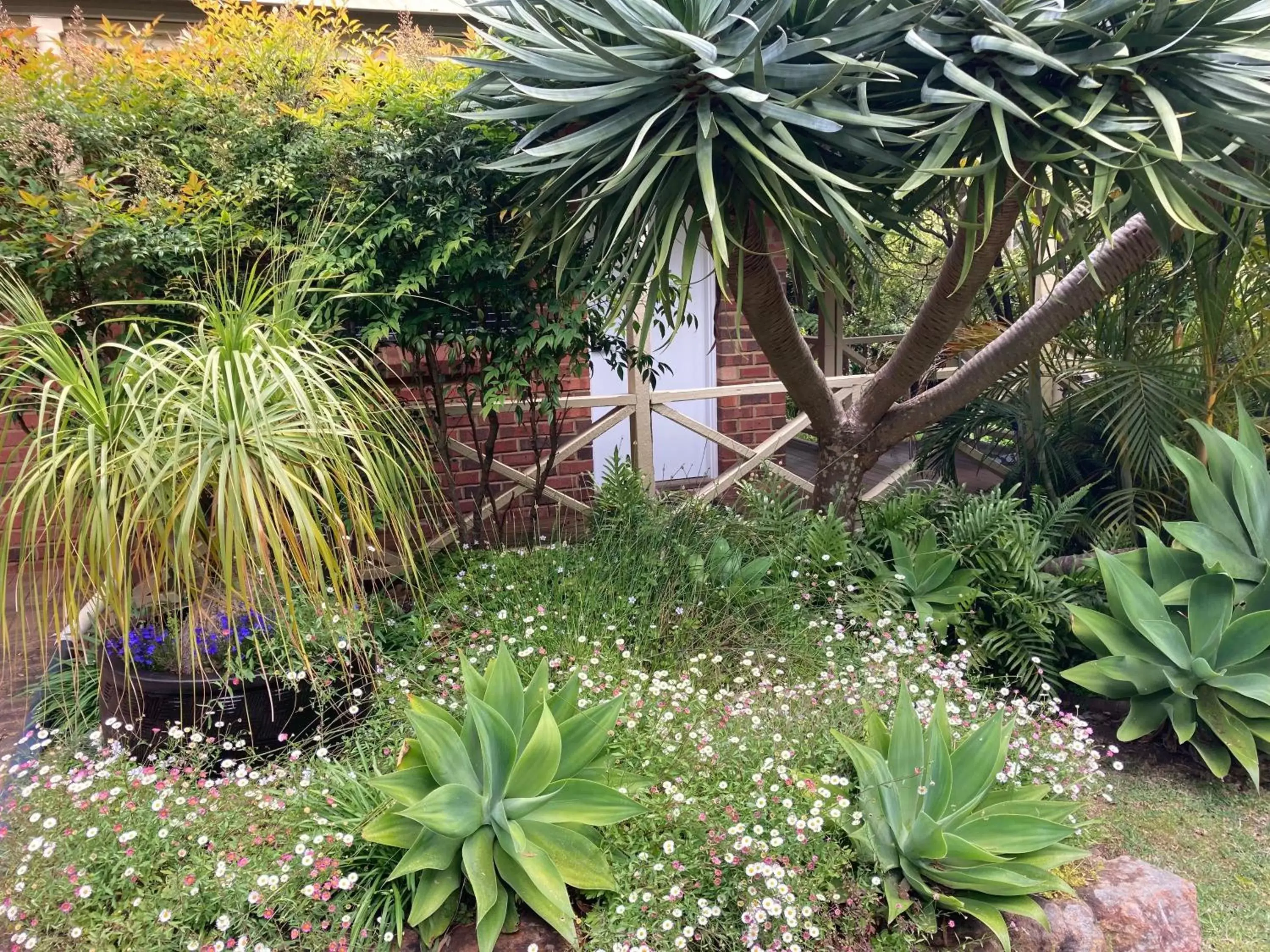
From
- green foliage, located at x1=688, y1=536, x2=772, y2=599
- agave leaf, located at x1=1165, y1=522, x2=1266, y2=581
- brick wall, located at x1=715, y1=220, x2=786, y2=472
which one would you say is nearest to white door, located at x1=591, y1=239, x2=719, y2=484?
brick wall, located at x1=715, y1=220, x2=786, y2=472

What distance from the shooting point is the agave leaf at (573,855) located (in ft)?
6.98

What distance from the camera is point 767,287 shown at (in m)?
3.82

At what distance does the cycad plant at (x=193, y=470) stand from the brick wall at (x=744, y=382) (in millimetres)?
3631

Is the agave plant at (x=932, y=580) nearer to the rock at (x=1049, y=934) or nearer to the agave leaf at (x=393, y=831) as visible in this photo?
the rock at (x=1049, y=934)

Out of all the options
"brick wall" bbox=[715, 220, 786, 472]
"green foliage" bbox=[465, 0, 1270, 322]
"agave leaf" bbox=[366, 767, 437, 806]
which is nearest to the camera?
"agave leaf" bbox=[366, 767, 437, 806]

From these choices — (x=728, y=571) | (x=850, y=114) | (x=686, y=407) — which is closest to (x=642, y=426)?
(x=686, y=407)

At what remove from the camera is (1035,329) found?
4.12 metres

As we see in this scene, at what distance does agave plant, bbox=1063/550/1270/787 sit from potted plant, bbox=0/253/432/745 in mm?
3028

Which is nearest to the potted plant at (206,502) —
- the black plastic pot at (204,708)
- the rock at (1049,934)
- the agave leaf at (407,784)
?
the black plastic pot at (204,708)

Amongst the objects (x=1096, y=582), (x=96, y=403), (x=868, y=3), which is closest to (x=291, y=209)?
(x=96, y=403)

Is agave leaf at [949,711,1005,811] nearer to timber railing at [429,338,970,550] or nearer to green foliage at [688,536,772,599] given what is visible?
green foliage at [688,536,772,599]

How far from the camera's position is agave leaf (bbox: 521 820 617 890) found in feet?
6.98

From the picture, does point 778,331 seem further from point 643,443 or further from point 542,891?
point 542,891

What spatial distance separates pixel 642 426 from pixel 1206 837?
3.59 metres
